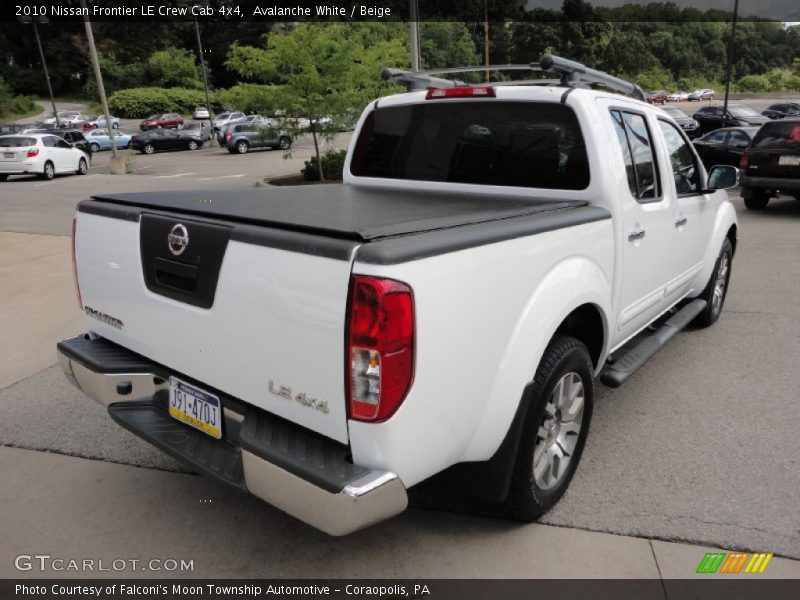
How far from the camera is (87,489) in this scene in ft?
10.7

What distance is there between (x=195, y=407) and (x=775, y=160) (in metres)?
11.3

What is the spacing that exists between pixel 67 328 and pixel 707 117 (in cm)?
2639

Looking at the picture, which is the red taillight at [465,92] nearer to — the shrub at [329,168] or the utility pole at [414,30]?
the utility pole at [414,30]

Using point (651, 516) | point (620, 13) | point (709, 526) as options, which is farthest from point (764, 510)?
point (620, 13)

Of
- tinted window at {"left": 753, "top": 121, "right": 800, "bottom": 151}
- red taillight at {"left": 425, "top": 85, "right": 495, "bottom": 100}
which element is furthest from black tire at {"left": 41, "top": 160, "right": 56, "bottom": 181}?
red taillight at {"left": 425, "top": 85, "right": 495, "bottom": 100}

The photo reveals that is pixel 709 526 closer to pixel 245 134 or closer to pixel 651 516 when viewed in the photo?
pixel 651 516

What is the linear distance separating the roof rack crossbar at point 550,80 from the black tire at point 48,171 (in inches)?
802

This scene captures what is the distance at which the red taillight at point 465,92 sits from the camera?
362 cm

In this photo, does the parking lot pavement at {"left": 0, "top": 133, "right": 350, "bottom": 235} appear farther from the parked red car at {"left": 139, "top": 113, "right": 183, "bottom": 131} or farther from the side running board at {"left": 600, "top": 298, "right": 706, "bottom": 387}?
the parked red car at {"left": 139, "top": 113, "right": 183, "bottom": 131}

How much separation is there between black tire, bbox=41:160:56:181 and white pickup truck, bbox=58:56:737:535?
68.5 ft

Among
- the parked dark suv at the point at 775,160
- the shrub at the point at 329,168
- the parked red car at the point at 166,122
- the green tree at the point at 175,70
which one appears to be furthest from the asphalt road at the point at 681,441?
the green tree at the point at 175,70

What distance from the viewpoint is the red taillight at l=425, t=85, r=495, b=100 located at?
362cm

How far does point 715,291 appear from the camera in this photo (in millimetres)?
5473

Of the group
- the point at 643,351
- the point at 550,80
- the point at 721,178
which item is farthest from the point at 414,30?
the point at 643,351
